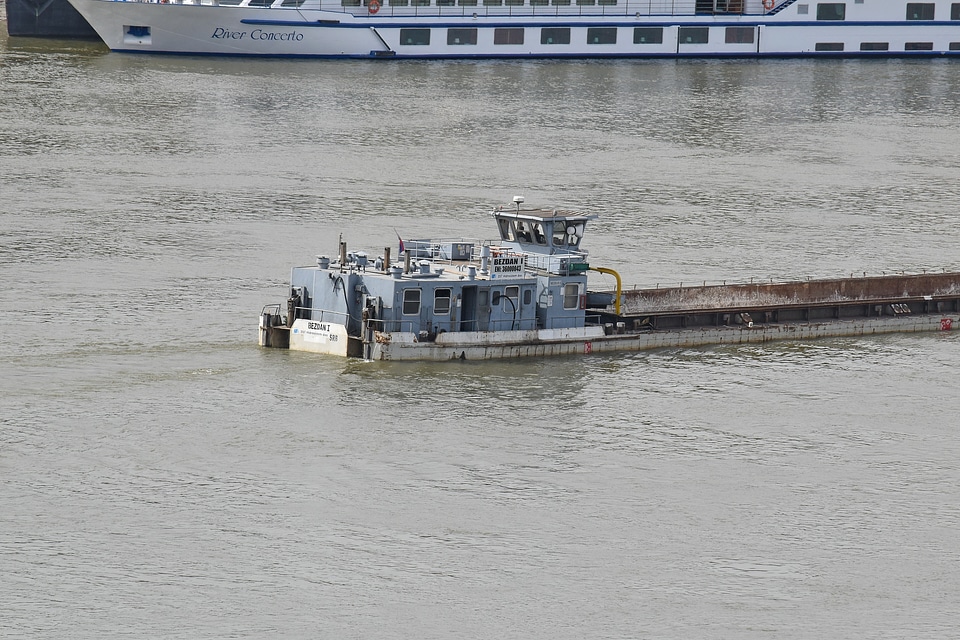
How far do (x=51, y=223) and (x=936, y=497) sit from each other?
31.3m

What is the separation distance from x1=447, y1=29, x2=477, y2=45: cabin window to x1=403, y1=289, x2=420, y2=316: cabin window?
6400cm

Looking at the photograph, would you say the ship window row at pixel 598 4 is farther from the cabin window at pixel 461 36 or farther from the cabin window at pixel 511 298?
the cabin window at pixel 511 298

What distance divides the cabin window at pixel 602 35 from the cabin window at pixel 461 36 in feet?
24.4

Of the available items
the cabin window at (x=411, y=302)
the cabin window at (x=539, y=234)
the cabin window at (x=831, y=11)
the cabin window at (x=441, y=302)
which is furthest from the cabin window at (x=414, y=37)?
the cabin window at (x=411, y=302)

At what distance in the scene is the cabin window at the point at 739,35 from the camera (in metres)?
106

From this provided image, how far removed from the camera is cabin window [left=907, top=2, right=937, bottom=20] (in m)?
110

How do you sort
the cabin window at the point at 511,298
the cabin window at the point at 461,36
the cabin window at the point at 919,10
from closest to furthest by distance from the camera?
the cabin window at the point at 511,298
the cabin window at the point at 461,36
the cabin window at the point at 919,10

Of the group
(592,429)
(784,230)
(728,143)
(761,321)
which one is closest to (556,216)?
(761,321)

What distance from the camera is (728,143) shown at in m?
74.1

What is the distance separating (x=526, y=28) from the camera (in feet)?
334

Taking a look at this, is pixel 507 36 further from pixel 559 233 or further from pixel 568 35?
pixel 559 233

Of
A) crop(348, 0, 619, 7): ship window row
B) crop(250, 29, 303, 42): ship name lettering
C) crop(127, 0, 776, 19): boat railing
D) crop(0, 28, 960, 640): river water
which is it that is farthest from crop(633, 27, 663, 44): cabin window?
crop(0, 28, 960, 640): river water

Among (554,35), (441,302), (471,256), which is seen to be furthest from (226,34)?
(441,302)

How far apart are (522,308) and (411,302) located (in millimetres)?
3012
